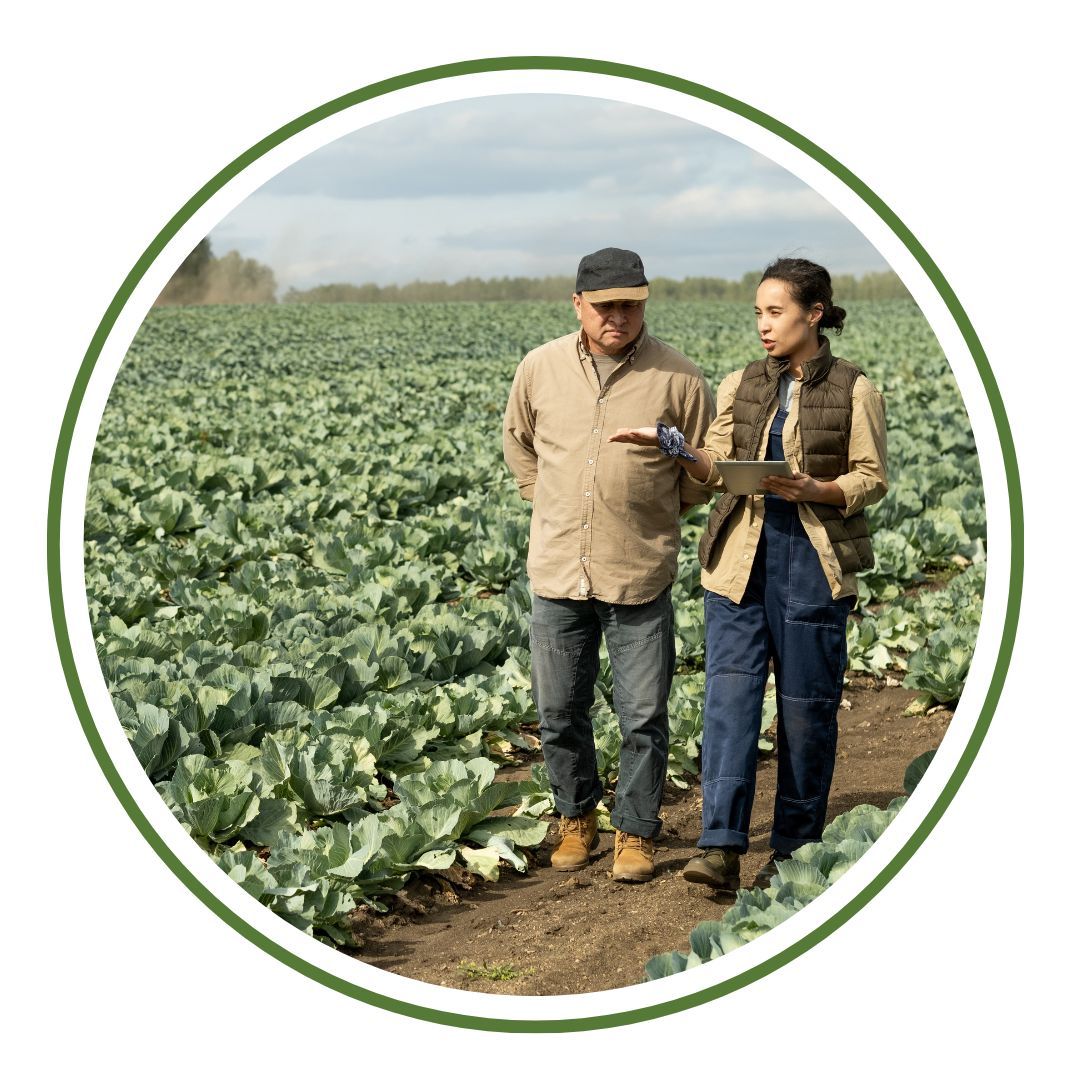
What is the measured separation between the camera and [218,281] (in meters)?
69.1

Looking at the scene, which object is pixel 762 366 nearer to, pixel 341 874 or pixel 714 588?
pixel 714 588

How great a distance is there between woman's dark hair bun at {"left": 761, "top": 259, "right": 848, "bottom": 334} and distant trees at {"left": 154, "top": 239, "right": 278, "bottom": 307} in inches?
2479

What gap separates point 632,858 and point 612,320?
81.8 inches

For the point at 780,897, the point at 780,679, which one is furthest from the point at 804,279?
the point at 780,897

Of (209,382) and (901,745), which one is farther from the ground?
(209,382)

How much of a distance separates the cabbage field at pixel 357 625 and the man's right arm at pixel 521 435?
4.05 feet

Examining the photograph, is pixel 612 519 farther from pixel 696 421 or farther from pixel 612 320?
pixel 612 320

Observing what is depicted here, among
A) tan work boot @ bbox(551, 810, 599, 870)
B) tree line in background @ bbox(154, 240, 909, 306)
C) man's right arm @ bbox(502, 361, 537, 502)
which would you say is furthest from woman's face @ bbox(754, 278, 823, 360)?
tree line in background @ bbox(154, 240, 909, 306)

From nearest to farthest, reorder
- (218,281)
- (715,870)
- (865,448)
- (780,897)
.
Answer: (780,897)
(865,448)
(715,870)
(218,281)

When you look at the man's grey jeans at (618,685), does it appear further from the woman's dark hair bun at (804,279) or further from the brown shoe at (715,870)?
the woman's dark hair bun at (804,279)

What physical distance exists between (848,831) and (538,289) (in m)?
68.5

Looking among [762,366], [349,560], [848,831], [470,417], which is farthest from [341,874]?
[470,417]

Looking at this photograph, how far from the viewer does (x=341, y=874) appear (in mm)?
4758

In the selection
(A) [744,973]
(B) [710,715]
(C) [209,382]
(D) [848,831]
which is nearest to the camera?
(A) [744,973]
